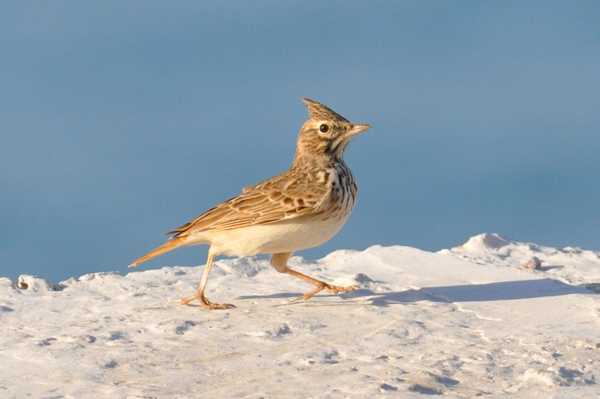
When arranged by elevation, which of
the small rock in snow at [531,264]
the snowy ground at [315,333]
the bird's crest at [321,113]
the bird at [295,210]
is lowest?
the snowy ground at [315,333]

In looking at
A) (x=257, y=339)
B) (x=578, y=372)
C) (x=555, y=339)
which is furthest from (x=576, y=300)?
(x=257, y=339)

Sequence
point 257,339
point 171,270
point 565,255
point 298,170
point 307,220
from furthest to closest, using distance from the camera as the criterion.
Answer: point 565,255
point 171,270
point 298,170
point 307,220
point 257,339

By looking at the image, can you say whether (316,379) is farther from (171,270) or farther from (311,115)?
(171,270)

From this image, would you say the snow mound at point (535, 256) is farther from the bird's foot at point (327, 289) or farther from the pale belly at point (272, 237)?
the pale belly at point (272, 237)

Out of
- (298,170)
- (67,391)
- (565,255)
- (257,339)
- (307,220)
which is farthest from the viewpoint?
(565,255)

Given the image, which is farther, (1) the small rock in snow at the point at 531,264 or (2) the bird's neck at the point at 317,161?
(1) the small rock in snow at the point at 531,264

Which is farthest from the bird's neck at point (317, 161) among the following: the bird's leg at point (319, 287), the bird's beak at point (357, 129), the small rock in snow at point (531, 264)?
the small rock in snow at point (531, 264)

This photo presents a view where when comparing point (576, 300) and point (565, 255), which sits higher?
point (565, 255)

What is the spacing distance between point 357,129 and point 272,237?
1669mm

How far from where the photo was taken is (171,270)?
10625 mm

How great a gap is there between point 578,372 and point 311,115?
14.2ft

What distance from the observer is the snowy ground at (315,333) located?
20.8 feet

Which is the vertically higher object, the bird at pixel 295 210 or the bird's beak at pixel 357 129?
the bird's beak at pixel 357 129

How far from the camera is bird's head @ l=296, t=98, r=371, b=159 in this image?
922cm
